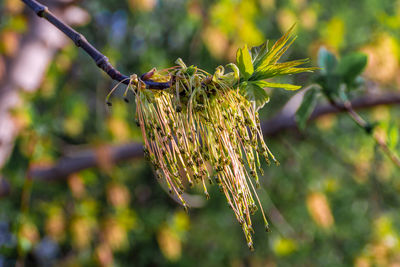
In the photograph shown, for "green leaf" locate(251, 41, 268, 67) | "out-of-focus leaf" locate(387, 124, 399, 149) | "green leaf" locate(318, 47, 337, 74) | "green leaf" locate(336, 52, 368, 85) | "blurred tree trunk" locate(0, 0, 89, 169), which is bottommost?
"out-of-focus leaf" locate(387, 124, 399, 149)

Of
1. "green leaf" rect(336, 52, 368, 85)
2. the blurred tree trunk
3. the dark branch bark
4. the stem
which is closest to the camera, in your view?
the stem

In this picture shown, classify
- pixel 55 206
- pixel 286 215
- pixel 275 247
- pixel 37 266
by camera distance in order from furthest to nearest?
pixel 37 266 → pixel 286 215 → pixel 55 206 → pixel 275 247

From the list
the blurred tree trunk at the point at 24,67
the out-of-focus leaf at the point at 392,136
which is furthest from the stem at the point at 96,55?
the blurred tree trunk at the point at 24,67

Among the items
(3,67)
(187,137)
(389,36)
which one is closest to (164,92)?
(187,137)

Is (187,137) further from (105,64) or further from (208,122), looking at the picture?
(105,64)

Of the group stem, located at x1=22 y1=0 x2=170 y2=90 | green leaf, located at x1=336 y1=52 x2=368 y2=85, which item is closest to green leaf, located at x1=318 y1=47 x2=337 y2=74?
green leaf, located at x1=336 y1=52 x2=368 y2=85

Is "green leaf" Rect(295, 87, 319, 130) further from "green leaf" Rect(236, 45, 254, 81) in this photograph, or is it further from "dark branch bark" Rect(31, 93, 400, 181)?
"dark branch bark" Rect(31, 93, 400, 181)

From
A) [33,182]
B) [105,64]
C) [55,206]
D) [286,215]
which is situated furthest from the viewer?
[286,215]

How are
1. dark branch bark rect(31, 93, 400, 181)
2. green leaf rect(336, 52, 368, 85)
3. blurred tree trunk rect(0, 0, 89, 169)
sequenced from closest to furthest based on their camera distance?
green leaf rect(336, 52, 368, 85)
dark branch bark rect(31, 93, 400, 181)
blurred tree trunk rect(0, 0, 89, 169)
